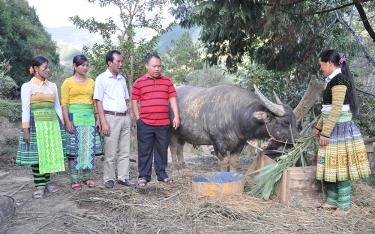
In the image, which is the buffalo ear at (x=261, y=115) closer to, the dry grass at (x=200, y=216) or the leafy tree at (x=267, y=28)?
the leafy tree at (x=267, y=28)

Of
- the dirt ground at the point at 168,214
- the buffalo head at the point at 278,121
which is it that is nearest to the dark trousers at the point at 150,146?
the dirt ground at the point at 168,214

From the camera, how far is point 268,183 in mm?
4758

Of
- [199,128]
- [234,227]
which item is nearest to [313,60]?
[199,128]

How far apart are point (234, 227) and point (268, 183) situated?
1.05 metres

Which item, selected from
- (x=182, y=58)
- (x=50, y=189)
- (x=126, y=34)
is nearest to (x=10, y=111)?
(x=126, y=34)

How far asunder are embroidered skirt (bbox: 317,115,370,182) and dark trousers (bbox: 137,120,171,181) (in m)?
2.20

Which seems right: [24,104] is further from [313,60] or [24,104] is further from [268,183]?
[313,60]

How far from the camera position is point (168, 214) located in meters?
4.27

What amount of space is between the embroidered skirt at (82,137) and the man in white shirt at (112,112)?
0.16 metres

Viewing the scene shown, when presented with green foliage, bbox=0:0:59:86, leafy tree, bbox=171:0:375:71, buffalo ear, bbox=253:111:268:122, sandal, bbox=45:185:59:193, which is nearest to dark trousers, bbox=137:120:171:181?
sandal, bbox=45:185:59:193

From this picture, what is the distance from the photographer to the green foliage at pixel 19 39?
22.2 meters

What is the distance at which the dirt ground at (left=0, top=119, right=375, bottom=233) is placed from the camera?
12.8 feet

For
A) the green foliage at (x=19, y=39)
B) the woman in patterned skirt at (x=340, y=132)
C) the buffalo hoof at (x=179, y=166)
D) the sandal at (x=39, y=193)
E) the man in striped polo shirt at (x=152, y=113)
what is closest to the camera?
the woman in patterned skirt at (x=340, y=132)

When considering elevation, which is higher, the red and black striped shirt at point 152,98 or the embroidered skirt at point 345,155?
the red and black striped shirt at point 152,98
